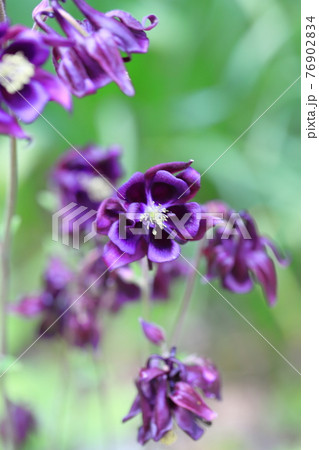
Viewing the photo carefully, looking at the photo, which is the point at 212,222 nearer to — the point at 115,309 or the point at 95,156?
the point at 115,309

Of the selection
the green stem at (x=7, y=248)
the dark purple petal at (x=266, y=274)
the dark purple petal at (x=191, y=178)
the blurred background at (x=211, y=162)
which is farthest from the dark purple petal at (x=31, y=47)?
the blurred background at (x=211, y=162)

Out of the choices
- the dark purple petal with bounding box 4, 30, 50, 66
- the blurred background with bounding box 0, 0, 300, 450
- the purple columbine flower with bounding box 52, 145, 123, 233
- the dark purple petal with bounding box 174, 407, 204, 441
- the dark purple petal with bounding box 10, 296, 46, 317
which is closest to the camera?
the dark purple petal with bounding box 4, 30, 50, 66

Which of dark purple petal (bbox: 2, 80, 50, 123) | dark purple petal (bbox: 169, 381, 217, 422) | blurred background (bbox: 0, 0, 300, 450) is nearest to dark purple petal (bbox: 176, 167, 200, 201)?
dark purple petal (bbox: 2, 80, 50, 123)

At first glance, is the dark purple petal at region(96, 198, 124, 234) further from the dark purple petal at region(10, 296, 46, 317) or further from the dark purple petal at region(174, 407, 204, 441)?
the dark purple petal at region(10, 296, 46, 317)

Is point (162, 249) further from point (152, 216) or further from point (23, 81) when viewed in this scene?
point (23, 81)
